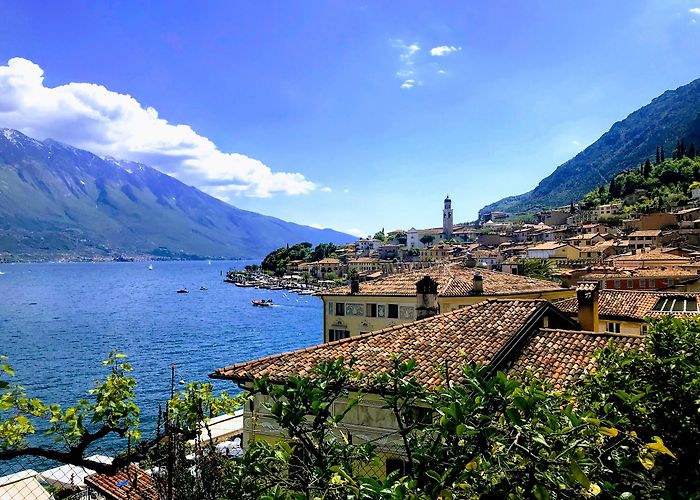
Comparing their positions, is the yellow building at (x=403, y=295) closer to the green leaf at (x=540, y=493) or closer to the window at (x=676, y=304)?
the window at (x=676, y=304)

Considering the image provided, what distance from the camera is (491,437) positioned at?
2887mm

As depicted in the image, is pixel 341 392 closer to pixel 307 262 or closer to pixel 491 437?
pixel 491 437

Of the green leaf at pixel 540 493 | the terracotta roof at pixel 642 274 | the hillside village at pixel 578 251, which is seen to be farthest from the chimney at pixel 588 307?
the terracotta roof at pixel 642 274

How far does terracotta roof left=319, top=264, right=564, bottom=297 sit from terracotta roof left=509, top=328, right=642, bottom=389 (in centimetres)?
1613

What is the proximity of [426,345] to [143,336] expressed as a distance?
203 feet

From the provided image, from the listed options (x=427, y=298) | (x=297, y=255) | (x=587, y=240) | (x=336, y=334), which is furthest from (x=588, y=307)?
(x=297, y=255)

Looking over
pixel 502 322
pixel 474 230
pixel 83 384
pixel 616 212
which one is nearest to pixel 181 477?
pixel 502 322

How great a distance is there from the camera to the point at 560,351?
11281 mm

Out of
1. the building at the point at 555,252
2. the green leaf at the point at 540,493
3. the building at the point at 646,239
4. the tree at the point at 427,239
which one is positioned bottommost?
the green leaf at the point at 540,493

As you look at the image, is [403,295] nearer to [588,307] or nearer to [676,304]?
[676,304]

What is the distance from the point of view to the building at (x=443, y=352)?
33.5 feet

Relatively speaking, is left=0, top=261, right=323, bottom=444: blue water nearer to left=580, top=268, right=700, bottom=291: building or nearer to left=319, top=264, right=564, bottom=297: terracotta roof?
left=319, top=264, right=564, bottom=297: terracotta roof

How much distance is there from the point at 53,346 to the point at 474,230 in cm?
15728

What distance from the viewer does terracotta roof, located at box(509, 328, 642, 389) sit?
10.4 meters
